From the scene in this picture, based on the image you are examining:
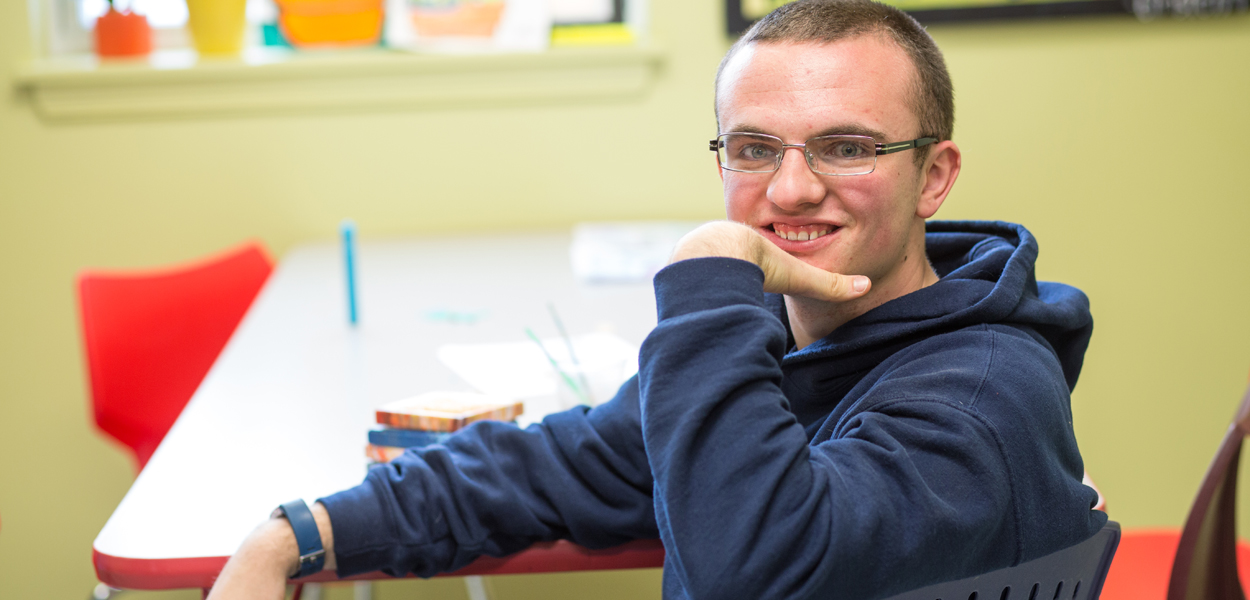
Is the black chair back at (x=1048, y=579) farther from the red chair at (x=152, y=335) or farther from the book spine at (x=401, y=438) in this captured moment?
the red chair at (x=152, y=335)

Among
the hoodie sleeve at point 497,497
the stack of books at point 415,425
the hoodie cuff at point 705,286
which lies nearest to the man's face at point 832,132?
the hoodie cuff at point 705,286

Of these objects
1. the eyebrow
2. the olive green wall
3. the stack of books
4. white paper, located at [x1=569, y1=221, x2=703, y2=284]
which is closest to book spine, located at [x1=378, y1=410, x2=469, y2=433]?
the stack of books

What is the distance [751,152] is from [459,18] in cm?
177

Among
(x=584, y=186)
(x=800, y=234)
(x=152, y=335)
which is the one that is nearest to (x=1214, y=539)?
(x=800, y=234)

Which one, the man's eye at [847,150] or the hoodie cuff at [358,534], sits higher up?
the man's eye at [847,150]

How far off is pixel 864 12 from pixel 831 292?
0.28 metres

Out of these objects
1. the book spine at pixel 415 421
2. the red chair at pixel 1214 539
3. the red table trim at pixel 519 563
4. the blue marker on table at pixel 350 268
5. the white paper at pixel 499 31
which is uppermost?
the white paper at pixel 499 31

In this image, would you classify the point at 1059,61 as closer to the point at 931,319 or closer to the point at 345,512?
the point at 931,319

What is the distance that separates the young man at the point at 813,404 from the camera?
771mm

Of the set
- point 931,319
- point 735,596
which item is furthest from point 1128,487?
point 735,596

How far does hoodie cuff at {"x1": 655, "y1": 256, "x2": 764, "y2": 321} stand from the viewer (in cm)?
84

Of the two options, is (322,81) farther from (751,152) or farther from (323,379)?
(751,152)

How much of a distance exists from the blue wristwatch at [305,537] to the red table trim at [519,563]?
0.08 feet

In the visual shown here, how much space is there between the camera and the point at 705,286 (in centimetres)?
84
